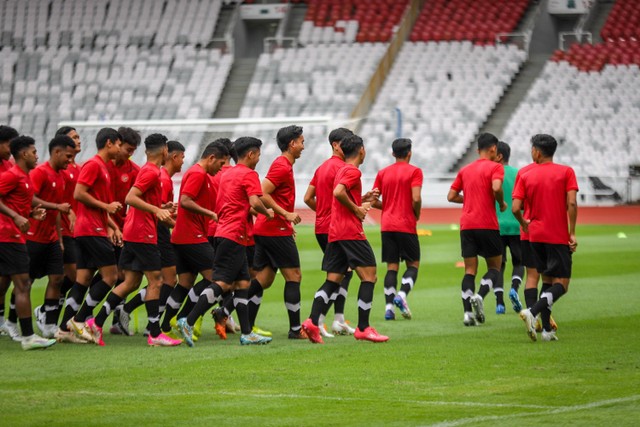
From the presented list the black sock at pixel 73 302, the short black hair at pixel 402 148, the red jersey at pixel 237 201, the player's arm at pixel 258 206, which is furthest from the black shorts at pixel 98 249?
the short black hair at pixel 402 148

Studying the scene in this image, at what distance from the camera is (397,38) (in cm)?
4419

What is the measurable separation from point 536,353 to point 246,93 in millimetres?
33553

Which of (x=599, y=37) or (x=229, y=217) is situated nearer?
(x=229, y=217)

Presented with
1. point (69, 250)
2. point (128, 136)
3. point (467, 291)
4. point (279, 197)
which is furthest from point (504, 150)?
point (69, 250)

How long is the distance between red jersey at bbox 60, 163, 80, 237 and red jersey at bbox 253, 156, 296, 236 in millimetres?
2077

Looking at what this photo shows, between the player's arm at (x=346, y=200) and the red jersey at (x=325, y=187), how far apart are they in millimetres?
821

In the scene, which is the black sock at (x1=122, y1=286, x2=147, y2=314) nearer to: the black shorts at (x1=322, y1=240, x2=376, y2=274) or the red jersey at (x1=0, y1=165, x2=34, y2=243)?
the red jersey at (x1=0, y1=165, x2=34, y2=243)

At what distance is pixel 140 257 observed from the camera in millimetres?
11844

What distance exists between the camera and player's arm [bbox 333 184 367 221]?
457 inches

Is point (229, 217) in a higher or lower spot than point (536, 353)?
higher

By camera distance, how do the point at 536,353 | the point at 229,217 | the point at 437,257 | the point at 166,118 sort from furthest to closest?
the point at 166,118, the point at 437,257, the point at 229,217, the point at 536,353

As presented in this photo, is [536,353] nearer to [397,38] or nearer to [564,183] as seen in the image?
[564,183]

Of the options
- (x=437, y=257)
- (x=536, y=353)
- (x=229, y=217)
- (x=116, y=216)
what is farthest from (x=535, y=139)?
(x=437, y=257)

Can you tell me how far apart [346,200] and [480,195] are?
263cm
